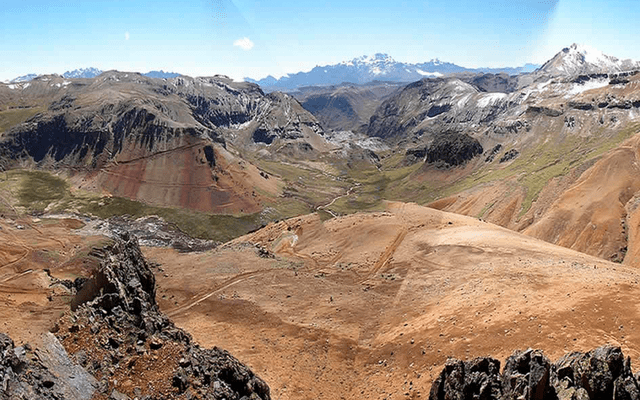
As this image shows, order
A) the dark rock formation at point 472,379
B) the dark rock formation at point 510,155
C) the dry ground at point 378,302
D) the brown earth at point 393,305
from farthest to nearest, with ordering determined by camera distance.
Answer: the dark rock formation at point 510,155 < the brown earth at point 393,305 < the dry ground at point 378,302 < the dark rock formation at point 472,379

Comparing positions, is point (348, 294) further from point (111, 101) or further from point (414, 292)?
point (111, 101)

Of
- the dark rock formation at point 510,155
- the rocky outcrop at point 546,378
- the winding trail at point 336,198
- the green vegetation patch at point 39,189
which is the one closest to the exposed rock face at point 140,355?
the rocky outcrop at point 546,378

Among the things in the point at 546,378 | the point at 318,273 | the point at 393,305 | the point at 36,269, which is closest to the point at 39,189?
the point at 36,269

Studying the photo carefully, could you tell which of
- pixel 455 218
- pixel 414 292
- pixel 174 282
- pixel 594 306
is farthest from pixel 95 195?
pixel 594 306

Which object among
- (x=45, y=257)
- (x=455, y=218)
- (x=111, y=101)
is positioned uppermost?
(x=111, y=101)

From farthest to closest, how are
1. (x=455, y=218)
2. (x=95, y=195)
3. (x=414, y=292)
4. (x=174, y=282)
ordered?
(x=95, y=195)
(x=455, y=218)
(x=174, y=282)
(x=414, y=292)

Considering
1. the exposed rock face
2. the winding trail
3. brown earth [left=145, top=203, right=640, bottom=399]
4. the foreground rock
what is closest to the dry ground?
brown earth [left=145, top=203, right=640, bottom=399]

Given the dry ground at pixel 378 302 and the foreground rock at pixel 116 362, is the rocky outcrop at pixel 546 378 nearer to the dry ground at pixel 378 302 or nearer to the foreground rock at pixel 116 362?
the dry ground at pixel 378 302
